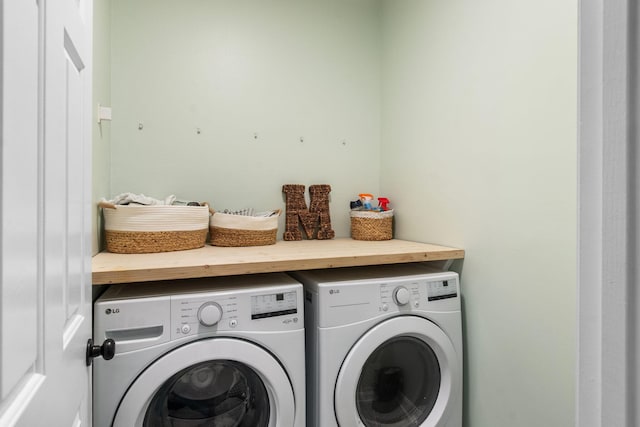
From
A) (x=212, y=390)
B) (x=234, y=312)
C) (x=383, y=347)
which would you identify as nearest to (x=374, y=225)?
(x=383, y=347)

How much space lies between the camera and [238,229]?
1613 mm

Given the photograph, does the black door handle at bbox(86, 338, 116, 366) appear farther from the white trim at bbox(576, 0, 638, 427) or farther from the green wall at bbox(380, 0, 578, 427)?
the green wall at bbox(380, 0, 578, 427)

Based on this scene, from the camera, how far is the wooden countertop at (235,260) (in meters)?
1.10

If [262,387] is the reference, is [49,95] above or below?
above

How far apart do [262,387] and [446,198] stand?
42.5 inches

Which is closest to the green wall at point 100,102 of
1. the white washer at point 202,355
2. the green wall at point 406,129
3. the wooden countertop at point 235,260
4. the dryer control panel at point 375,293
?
the green wall at point 406,129

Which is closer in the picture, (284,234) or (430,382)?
(430,382)

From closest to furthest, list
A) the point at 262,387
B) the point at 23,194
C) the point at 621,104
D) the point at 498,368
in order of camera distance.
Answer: the point at 621,104 → the point at 23,194 → the point at 262,387 → the point at 498,368

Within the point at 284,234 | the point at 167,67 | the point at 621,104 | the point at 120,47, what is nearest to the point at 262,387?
the point at 284,234

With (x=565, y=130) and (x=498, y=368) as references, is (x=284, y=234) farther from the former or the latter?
(x=565, y=130)

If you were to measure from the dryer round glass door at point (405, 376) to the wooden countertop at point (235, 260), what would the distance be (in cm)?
26

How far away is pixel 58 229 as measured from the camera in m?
0.60

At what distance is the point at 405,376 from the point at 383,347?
0.19 m

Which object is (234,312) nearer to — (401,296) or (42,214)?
(401,296)
